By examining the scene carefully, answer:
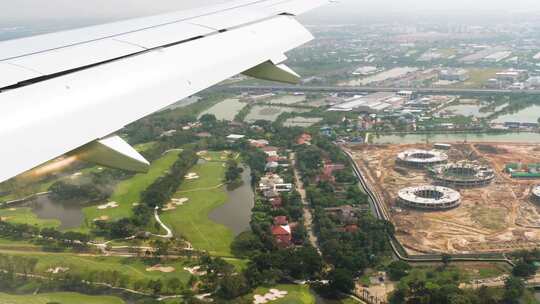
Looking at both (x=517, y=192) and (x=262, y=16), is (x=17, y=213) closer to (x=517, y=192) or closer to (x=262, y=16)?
(x=262, y=16)

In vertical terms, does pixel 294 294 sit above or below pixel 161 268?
below

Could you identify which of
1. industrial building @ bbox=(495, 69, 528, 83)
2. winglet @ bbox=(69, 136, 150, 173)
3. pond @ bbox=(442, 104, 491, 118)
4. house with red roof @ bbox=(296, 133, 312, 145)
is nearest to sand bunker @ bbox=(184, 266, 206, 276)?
winglet @ bbox=(69, 136, 150, 173)

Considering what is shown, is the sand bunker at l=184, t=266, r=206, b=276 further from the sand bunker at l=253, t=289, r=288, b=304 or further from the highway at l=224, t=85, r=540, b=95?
the highway at l=224, t=85, r=540, b=95

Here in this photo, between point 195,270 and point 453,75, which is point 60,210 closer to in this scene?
point 195,270

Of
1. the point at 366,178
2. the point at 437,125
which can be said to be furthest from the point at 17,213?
the point at 437,125

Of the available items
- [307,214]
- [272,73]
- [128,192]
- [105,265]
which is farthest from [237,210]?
[272,73]
